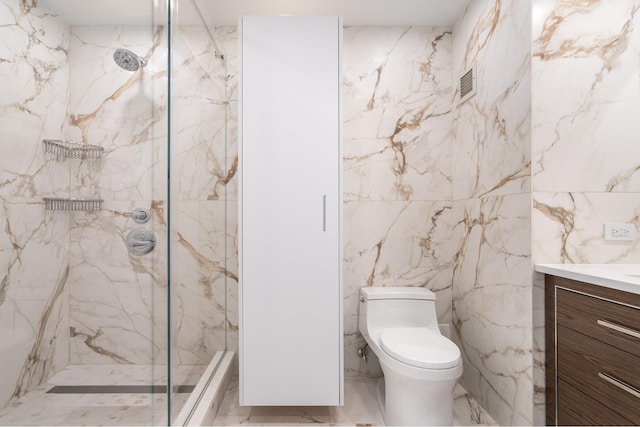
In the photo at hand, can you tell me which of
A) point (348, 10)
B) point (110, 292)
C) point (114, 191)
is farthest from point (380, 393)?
point (348, 10)

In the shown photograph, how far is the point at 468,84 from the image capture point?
88.3 inches

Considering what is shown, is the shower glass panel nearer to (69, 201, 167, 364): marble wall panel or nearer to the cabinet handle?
(69, 201, 167, 364): marble wall panel

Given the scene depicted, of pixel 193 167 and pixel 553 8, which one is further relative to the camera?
pixel 193 167

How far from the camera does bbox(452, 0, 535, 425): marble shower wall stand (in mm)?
1697

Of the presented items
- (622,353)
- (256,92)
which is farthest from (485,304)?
(256,92)

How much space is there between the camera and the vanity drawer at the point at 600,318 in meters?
Result: 1.21

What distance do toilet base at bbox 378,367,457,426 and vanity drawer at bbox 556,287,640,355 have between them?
56 cm

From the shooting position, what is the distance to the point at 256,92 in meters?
1.92

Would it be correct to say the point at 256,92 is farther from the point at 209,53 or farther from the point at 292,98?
the point at 209,53

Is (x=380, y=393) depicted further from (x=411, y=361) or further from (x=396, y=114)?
(x=396, y=114)

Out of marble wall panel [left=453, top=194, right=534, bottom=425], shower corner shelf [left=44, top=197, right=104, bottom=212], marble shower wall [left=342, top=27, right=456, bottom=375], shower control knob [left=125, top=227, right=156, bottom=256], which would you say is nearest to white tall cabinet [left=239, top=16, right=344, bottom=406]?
marble shower wall [left=342, top=27, right=456, bottom=375]

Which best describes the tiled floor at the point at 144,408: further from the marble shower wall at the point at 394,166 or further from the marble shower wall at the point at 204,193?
the marble shower wall at the point at 394,166

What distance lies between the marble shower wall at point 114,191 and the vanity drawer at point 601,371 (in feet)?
5.15

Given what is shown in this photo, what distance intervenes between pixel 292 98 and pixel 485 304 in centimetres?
150
